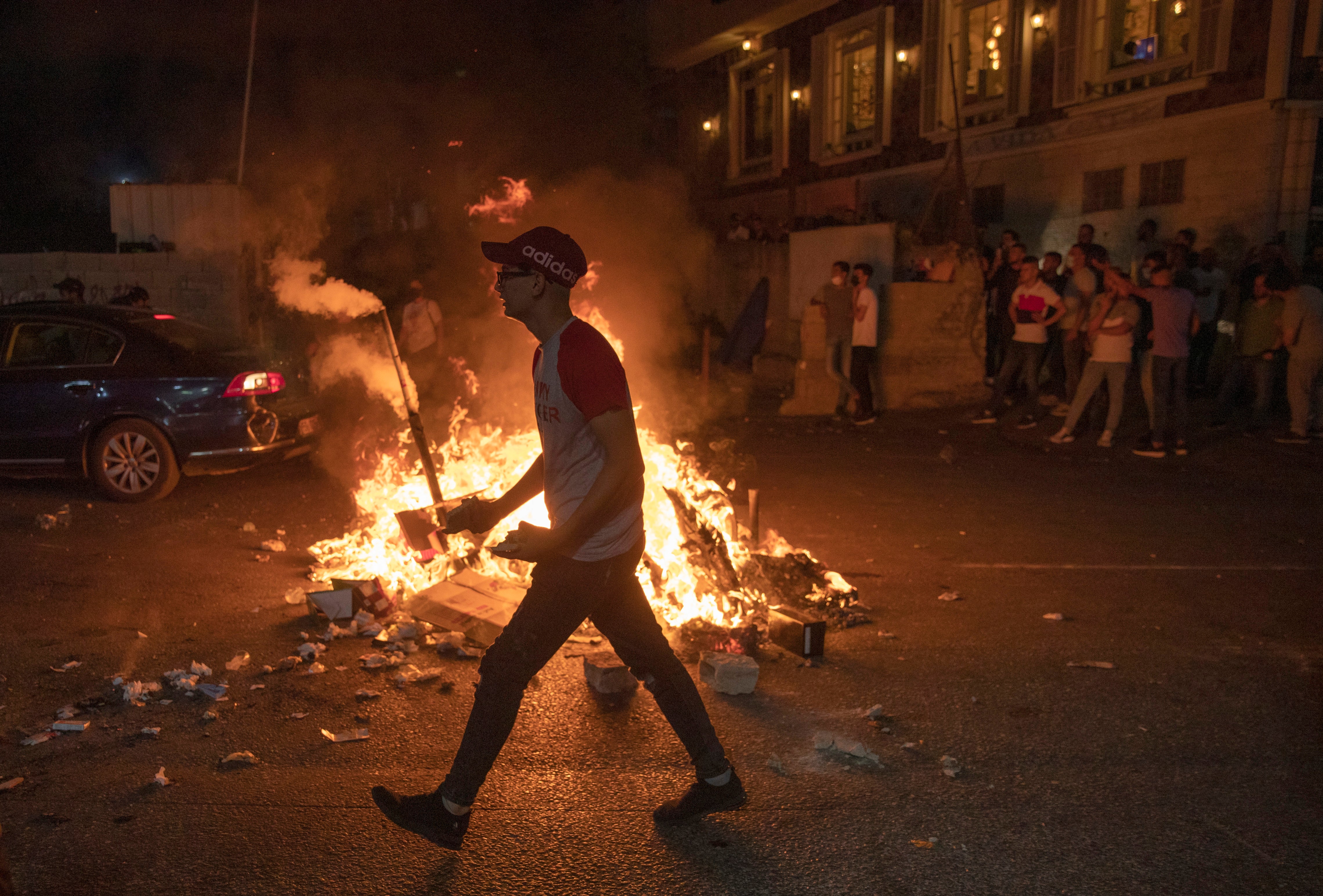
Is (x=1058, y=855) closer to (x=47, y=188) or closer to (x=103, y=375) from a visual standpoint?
(x=103, y=375)

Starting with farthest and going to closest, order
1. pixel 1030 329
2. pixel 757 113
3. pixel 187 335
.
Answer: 1. pixel 757 113
2. pixel 1030 329
3. pixel 187 335

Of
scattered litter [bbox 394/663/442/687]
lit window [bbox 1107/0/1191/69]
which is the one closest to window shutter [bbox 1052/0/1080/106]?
lit window [bbox 1107/0/1191/69]

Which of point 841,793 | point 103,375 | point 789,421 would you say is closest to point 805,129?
point 789,421

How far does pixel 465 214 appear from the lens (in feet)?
68.7

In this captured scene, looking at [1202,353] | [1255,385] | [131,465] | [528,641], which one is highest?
[1202,353]

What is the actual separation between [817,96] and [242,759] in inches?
802

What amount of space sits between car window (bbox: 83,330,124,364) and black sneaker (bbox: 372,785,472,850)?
6.28 m

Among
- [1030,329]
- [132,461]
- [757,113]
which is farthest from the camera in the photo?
[757,113]

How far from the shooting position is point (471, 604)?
5281mm

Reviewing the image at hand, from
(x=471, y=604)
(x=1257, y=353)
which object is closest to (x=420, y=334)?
(x=471, y=604)

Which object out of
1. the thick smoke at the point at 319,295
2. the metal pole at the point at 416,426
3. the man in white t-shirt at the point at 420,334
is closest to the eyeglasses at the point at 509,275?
the metal pole at the point at 416,426

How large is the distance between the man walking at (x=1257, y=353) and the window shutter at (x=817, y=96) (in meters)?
12.6

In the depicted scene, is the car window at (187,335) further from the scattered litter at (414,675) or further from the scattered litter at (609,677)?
the scattered litter at (609,677)

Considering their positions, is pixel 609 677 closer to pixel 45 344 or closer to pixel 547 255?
pixel 547 255
